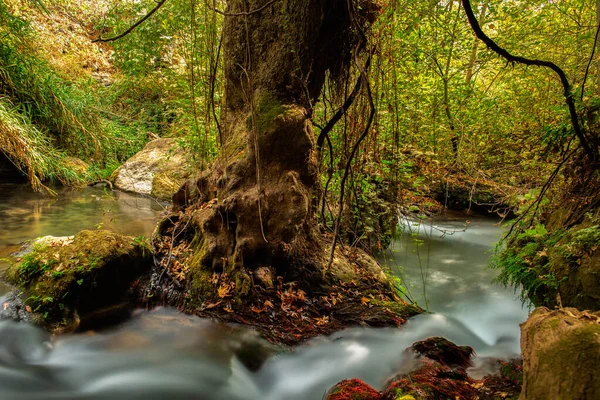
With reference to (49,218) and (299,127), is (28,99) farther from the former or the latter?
(299,127)

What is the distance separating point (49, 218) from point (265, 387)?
5.97m

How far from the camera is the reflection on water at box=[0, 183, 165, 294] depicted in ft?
18.8

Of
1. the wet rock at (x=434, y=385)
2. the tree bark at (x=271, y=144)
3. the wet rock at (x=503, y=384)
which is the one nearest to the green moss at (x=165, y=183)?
the tree bark at (x=271, y=144)

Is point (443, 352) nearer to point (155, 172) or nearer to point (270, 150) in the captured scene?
point (270, 150)

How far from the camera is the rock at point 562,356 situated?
1.15 metres

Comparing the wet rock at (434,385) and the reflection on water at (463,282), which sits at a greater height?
the wet rock at (434,385)

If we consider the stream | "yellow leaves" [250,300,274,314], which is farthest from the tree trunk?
the stream

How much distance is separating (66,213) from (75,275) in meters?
4.74

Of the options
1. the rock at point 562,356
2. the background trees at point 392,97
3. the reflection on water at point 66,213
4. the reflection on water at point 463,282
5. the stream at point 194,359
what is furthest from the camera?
the reflection on water at point 66,213

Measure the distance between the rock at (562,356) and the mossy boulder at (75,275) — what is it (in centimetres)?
330

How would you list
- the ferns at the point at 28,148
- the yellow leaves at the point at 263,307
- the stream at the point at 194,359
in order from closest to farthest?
1. the stream at the point at 194,359
2. the yellow leaves at the point at 263,307
3. the ferns at the point at 28,148

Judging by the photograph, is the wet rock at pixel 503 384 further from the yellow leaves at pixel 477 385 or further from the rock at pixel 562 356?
the rock at pixel 562 356

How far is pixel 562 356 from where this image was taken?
1218 millimetres

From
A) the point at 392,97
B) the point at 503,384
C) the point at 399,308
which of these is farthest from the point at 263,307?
the point at 392,97
